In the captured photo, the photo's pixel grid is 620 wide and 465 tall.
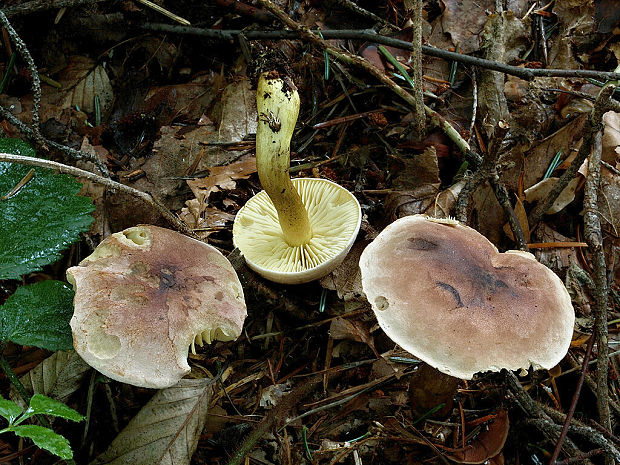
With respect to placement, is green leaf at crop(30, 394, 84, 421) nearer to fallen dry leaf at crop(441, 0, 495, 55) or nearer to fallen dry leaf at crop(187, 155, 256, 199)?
fallen dry leaf at crop(187, 155, 256, 199)

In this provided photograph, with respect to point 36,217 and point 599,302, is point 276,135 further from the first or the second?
point 599,302

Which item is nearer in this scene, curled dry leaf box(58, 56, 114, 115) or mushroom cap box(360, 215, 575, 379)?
mushroom cap box(360, 215, 575, 379)

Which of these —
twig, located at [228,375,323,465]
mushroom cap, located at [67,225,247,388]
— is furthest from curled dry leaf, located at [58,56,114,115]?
twig, located at [228,375,323,465]

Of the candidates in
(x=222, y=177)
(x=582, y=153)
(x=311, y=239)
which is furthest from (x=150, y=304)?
(x=582, y=153)

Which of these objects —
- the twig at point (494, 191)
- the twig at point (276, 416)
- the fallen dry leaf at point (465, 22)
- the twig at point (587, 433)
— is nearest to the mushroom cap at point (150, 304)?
the twig at point (276, 416)

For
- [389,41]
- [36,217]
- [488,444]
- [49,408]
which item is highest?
[389,41]

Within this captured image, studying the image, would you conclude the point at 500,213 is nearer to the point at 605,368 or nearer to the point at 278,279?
the point at 605,368

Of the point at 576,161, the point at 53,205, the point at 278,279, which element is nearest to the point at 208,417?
the point at 278,279
